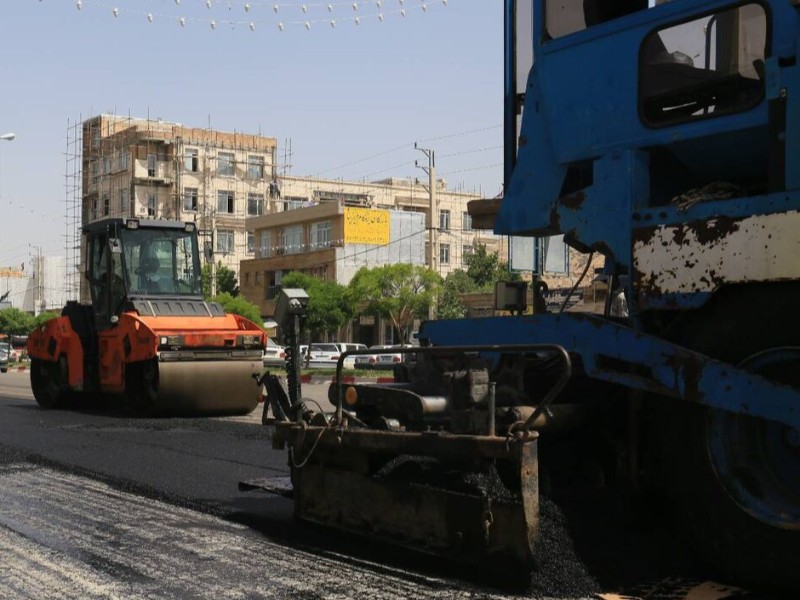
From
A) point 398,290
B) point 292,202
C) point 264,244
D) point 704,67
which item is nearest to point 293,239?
point 264,244

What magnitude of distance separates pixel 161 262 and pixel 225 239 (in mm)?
69099

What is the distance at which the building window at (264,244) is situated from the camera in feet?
249

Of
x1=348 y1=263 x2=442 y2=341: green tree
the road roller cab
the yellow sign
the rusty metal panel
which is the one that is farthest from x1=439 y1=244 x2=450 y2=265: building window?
the rusty metal panel

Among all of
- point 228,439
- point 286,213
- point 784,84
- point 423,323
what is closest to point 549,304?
point 423,323

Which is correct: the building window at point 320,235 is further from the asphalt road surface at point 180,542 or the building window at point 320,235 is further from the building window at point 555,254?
the building window at point 555,254

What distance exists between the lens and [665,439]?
4789mm

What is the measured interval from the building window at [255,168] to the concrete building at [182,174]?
8cm

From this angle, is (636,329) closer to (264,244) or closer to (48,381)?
(48,381)

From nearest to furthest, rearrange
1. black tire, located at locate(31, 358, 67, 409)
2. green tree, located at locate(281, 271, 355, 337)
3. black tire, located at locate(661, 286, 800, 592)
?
black tire, located at locate(661, 286, 800, 592)
black tire, located at locate(31, 358, 67, 409)
green tree, located at locate(281, 271, 355, 337)

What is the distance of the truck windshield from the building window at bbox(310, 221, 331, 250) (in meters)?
52.5

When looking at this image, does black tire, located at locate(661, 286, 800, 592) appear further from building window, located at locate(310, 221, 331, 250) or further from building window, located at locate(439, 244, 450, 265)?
building window, located at locate(439, 244, 450, 265)

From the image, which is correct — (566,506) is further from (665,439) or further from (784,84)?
(784,84)

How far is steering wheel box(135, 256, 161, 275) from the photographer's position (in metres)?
16.6

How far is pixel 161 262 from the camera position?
16.8m
